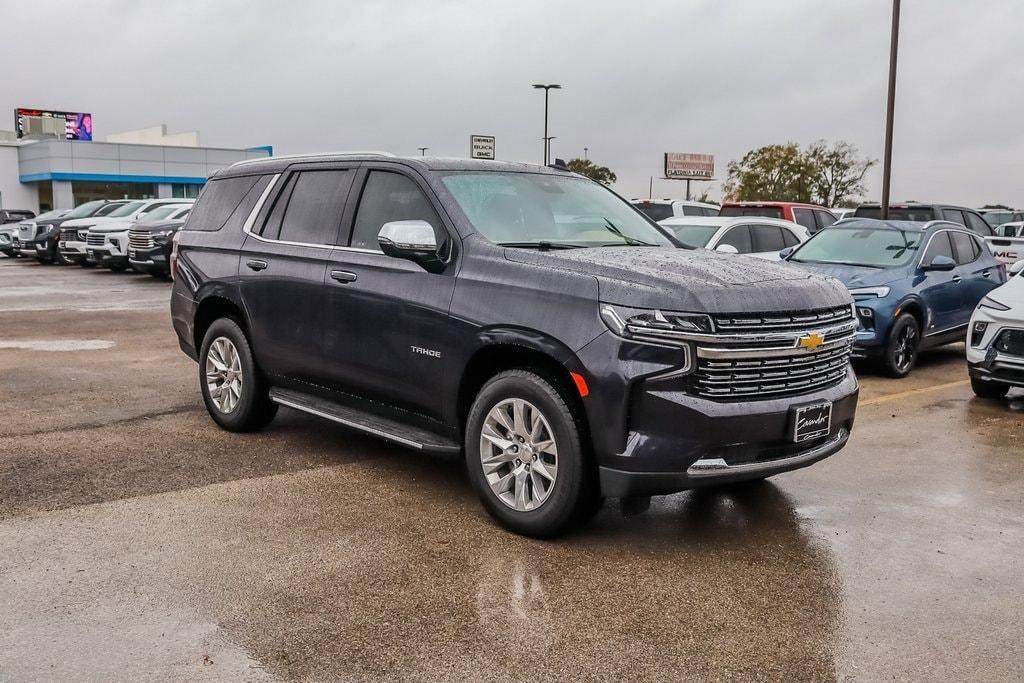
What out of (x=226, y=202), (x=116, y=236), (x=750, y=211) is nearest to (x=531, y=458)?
(x=226, y=202)

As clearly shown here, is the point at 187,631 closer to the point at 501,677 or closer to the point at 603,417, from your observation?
the point at 501,677

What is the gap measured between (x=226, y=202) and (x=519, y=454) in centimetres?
347

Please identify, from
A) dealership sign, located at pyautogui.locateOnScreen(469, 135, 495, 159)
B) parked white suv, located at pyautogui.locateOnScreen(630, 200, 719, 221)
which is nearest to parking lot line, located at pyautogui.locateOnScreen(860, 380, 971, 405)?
parked white suv, located at pyautogui.locateOnScreen(630, 200, 719, 221)

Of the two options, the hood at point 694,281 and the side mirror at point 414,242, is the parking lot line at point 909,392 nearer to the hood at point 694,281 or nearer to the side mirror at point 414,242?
the hood at point 694,281

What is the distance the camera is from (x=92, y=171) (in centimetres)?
5909

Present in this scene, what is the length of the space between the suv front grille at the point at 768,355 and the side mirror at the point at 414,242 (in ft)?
5.18

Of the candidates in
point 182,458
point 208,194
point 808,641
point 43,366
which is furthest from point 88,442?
point 808,641

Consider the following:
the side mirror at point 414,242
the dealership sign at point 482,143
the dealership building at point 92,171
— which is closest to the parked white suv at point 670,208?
the side mirror at point 414,242

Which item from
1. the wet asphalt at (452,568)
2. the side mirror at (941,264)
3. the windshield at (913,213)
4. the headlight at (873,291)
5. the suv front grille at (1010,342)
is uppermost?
the windshield at (913,213)

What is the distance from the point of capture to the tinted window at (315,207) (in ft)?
20.1

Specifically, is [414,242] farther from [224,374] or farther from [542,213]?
[224,374]

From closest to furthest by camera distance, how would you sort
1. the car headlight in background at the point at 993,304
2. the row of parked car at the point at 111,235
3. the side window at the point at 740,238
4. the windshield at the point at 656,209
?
the car headlight in background at the point at 993,304, the side window at the point at 740,238, the windshield at the point at 656,209, the row of parked car at the point at 111,235

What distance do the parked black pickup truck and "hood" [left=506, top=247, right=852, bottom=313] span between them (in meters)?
0.01

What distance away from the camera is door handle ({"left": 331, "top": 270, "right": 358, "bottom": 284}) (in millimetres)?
5789
